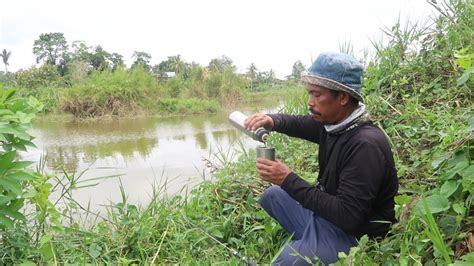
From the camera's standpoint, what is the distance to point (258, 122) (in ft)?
6.20

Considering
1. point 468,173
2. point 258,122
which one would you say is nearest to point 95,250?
point 258,122

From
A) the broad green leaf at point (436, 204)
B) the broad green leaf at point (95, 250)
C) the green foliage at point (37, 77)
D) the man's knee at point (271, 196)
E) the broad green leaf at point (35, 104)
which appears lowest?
the broad green leaf at point (95, 250)

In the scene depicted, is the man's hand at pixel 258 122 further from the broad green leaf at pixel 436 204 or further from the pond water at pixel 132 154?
the pond water at pixel 132 154

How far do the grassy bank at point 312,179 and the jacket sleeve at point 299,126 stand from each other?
496mm

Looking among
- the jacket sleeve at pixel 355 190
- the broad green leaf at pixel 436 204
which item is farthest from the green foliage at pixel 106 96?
the broad green leaf at pixel 436 204

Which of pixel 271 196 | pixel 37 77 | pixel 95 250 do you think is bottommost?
pixel 95 250

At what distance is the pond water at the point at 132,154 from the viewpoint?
3.28 m

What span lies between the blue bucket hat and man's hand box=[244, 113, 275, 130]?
420mm

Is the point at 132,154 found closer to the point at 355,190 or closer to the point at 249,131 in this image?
the point at 249,131

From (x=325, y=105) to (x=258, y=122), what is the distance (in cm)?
44

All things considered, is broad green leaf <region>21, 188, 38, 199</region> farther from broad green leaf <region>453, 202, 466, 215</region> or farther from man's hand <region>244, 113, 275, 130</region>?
broad green leaf <region>453, 202, 466, 215</region>

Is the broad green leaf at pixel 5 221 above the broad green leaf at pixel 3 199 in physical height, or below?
below

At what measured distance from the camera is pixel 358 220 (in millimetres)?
1382

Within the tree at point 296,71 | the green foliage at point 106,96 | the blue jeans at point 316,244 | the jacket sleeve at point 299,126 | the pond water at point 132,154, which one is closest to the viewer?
the blue jeans at point 316,244
